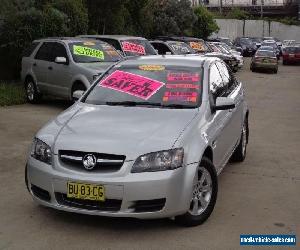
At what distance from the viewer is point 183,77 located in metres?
5.98

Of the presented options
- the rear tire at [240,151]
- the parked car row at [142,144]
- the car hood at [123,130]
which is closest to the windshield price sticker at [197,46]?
the rear tire at [240,151]

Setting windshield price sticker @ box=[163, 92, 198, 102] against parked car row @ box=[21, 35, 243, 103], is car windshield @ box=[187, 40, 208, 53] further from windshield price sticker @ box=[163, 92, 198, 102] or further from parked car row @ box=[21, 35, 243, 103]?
windshield price sticker @ box=[163, 92, 198, 102]

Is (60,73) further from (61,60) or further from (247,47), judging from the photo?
(247,47)

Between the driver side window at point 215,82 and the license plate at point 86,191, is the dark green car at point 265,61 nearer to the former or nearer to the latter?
the driver side window at point 215,82

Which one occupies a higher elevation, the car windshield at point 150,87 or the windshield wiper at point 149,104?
the car windshield at point 150,87

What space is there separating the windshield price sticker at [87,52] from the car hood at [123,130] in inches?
262

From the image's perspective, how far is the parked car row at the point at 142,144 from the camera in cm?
458

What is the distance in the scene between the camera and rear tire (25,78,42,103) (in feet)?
42.7

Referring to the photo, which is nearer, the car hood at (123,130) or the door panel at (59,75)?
the car hood at (123,130)

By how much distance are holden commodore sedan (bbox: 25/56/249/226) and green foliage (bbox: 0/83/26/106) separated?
24.1ft

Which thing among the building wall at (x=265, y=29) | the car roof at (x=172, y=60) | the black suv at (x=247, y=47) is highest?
the car roof at (x=172, y=60)

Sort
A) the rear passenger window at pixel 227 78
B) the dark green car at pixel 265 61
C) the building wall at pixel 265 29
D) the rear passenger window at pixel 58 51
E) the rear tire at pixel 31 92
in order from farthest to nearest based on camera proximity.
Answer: the building wall at pixel 265 29, the dark green car at pixel 265 61, the rear tire at pixel 31 92, the rear passenger window at pixel 58 51, the rear passenger window at pixel 227 78

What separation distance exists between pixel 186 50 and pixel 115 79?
14091 mm

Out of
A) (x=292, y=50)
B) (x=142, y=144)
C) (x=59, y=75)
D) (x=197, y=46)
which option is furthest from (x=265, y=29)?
(x=142, y=144)
